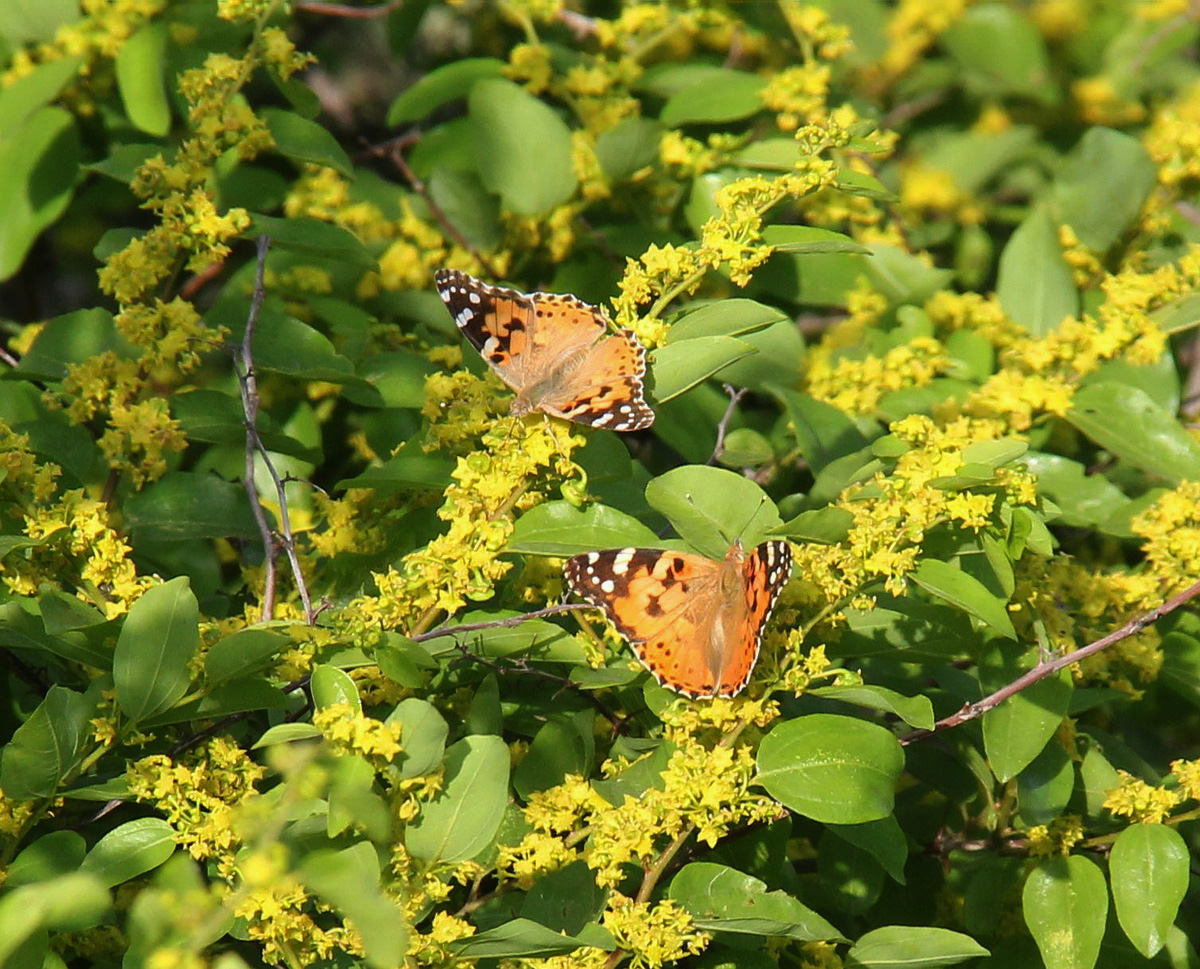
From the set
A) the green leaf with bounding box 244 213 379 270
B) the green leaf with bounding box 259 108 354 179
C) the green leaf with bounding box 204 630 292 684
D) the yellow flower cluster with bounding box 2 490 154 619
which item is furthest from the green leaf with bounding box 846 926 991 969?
the green leaf with bounding box 259 108 354 179

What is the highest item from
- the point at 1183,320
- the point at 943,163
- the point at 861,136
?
the point at 861,136

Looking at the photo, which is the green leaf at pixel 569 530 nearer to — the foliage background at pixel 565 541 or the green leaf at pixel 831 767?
the foliage background at pixel 565 541

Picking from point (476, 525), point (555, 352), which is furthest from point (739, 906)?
point (555, 352)

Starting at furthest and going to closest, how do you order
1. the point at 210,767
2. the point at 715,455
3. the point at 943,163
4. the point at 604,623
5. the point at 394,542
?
1. the point at 943,163
2. the point at 715,455
3. the point at 394,542
4. the point at 604,623
5. the point at 210,767

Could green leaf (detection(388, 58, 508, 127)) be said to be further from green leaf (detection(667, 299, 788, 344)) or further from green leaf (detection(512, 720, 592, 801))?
green leaf (detection(512, 720, 592, 801))

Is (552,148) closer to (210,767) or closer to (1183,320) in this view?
(1183,320)

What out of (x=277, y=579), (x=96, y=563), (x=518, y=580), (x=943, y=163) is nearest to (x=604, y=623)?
(x=518, y=580)

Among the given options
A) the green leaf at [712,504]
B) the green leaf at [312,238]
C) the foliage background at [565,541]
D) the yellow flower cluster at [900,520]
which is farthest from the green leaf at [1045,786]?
the green leaf at [312,238]
